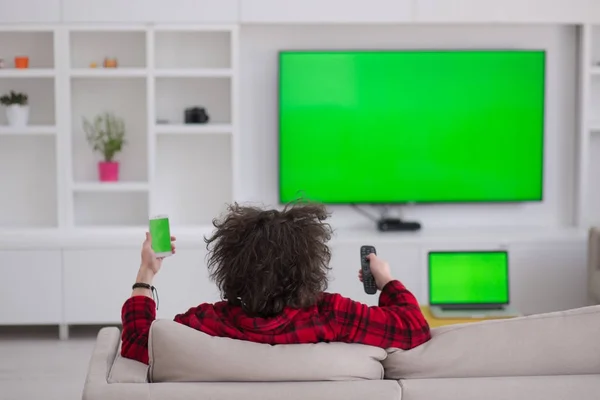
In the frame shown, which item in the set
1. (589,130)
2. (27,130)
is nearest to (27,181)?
(27,130)

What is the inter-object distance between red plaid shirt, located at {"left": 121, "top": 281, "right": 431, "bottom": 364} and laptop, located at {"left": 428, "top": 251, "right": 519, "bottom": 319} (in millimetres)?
1873

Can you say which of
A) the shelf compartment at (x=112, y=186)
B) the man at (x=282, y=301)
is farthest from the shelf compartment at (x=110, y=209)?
the man at (x=282, y=301)

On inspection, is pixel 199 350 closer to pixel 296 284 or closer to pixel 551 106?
pixel 296 284

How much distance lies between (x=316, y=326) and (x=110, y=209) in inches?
145

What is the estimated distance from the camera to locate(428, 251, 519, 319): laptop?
3.93 m

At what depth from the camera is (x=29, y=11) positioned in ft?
16.8

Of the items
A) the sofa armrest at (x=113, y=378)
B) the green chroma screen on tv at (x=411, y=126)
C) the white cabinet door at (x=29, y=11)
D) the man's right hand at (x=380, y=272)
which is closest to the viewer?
the sofa armrest at (x=113, y=378)

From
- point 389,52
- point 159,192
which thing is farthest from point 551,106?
point 159,192

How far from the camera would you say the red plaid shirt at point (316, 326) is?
2.00 m

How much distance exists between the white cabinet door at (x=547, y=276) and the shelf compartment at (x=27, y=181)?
269 centimetres

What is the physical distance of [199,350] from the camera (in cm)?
191

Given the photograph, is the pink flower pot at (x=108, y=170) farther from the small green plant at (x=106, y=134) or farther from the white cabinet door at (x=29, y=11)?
the white cabinet door at (x=29, y=11)

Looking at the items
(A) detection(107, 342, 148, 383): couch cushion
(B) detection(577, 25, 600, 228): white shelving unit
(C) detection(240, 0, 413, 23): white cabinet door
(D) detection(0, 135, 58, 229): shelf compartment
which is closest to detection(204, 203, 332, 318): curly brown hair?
(A) detection(107, 342, 148, 383): couch cushion

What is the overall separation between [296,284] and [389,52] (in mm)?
3504
